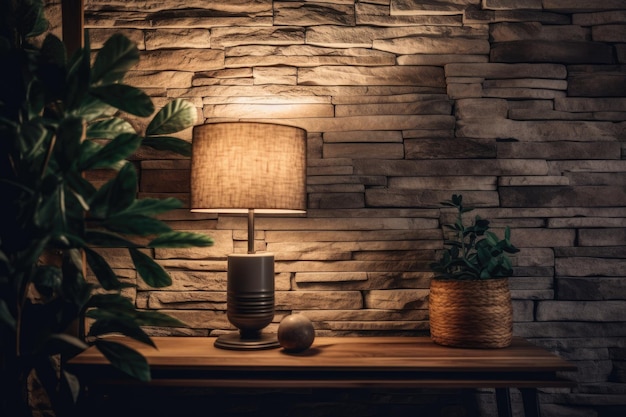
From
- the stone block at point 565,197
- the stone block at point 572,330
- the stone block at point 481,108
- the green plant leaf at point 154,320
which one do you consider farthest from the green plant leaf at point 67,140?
the stone block at point 572,330

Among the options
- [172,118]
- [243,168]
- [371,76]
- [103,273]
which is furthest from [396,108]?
[103,273]

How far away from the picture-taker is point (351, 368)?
3.77 feet

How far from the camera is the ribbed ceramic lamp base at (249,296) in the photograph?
1310mm

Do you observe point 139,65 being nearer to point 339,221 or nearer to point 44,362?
point 339,221

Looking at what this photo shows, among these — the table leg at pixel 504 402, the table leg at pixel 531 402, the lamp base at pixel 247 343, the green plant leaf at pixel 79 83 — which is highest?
the green plant leaf at pixel 79 83

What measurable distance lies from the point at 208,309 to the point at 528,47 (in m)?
1.43

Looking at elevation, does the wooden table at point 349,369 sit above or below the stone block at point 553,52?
below

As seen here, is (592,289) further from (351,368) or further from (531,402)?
(351,368)

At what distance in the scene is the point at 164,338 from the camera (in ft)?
4.75


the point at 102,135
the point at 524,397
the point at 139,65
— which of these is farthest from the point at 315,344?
the point at 139,65

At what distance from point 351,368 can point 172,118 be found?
34.0 inches

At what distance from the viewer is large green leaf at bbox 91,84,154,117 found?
1.11 m

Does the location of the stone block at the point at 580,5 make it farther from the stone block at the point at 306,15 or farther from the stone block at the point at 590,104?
the stone block at the point at 306,15

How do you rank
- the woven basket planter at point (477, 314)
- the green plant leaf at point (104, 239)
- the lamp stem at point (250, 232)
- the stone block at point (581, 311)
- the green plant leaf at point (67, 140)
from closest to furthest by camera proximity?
the green plant leaf at point (67, 140), the green plant leaf at point (104, 239), the woven basket planter at point (477, 314), the lamp stem at point (250, 232), the stone block at point (581, 311)
